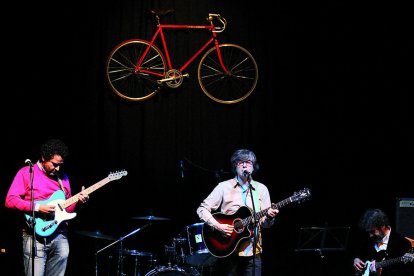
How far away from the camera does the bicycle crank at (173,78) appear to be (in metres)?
8.45

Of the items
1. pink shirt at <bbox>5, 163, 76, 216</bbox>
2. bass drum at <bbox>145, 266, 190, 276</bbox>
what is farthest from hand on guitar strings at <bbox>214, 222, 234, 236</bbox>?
pink shirt at <bbox>5, 163, 76, 216</bbox>

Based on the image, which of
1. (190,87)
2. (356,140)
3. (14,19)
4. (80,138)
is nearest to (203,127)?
(190,87)

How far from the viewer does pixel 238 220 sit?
21.7 feet

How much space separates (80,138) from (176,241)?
6.61ft

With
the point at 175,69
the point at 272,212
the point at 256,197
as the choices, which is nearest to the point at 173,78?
the point at 175,69

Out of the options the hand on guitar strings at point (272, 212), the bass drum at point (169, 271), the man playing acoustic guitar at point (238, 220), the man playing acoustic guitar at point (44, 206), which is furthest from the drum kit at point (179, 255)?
the hand on guitar strings at point (272, 212)

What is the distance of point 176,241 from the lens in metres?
7.38

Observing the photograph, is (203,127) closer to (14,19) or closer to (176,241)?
(176,241)

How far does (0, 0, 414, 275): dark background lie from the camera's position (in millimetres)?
8211

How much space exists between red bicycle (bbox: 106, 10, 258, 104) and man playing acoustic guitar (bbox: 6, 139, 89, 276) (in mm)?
1940

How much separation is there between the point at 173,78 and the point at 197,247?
251cm

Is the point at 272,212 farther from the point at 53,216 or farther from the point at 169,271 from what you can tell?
the point at 53,216

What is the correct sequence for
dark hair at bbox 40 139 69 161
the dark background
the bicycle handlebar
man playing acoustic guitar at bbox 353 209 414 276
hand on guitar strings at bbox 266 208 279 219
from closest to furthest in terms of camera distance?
hand on guitar strings at bbox 266 208 279 219, dark hair at bbox 40 139 69 161, man playing acoustic guitar at bbox 353 209 414 276, the dark background, the bicycle handlebar

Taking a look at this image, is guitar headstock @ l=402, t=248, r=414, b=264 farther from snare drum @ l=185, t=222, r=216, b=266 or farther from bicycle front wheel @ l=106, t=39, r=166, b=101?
bicycle front wheel @ l=106, t=39, r=166, b=101
